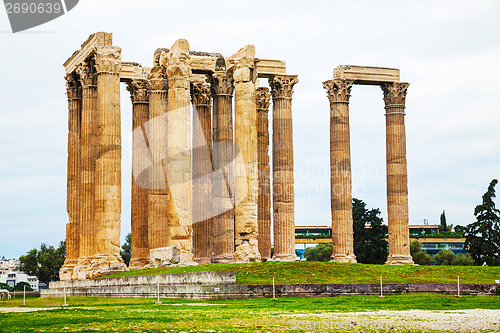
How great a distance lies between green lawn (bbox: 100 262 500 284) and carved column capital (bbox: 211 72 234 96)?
1714 cm

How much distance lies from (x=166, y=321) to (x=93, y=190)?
33.7 meters

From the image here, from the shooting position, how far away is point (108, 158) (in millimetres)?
52531

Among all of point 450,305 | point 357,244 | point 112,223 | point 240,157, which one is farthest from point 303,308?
point 357,244

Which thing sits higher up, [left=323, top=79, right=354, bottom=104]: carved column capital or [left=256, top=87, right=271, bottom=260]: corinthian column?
[left=323, top=79, right=354, bottom=104]: carved column capital

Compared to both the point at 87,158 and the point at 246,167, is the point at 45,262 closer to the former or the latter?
the point at 87,158

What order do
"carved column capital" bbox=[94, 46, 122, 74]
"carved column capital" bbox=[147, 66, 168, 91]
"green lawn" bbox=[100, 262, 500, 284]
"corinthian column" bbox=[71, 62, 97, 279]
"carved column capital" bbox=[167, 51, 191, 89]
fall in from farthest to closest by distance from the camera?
"carved column capital" bbox=[147, 66, 168, 91]
"corinthian column" bbox=[71, 62, 97, 279]
"carved column capital" bbox=[94, 46, 122, 74]
"carved column capital" bbox=[167, 51, 191, 89]
"green lawn" bbox=[100, 262, 500, 284]

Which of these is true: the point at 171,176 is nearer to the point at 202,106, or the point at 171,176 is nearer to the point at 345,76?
the point at 202,106

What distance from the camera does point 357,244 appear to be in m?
85.2

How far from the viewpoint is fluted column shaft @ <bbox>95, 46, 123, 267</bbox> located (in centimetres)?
5166

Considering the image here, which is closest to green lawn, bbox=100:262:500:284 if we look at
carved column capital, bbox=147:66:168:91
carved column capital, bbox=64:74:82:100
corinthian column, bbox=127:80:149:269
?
corinthian column, bbox=127:80:149:269

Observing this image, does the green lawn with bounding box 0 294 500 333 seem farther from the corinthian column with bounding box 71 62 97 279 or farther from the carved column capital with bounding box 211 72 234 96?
the carved column capital with bounding box 211 72 234 96

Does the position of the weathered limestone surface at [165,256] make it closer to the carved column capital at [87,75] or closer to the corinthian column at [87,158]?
the corinthian column at [87,158]

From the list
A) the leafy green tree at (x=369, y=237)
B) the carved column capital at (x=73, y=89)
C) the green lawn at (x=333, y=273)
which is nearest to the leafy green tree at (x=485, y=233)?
the leafy green tree at (x=369, y=237)

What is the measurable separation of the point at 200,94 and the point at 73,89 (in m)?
10.0
